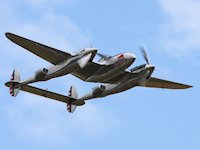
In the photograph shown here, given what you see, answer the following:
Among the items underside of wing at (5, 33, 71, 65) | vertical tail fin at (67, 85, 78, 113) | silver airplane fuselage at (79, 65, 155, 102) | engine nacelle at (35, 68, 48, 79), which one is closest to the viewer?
underside of wing at (5, 33, 71, 65)

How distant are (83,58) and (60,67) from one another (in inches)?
121

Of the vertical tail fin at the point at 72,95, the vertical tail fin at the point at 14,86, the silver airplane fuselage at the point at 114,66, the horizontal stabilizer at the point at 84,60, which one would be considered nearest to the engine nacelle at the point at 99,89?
the silver airplane fuselage at the point at 114,66

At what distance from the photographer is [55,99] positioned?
88000 mm

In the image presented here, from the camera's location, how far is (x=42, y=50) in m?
81.8

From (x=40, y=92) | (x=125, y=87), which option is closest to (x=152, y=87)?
(x=125, y=87)

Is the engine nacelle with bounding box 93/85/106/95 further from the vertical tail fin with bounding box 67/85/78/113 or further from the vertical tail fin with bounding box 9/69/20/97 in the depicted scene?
the vertical tail fin with bounding box 9/69/20/97

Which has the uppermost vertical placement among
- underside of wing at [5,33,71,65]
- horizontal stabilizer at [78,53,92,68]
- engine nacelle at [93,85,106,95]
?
underside of wing at [5,33,71,65]

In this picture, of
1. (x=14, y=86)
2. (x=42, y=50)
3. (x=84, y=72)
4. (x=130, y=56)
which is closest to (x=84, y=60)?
(x=130, y=56)

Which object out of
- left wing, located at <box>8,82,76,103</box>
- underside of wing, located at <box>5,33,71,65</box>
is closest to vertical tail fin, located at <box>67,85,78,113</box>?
left wing, located at <box>8,82,76,103</box>

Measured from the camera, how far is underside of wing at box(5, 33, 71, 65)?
8012cm

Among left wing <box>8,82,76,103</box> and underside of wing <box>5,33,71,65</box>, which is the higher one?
underside of wing <box>5,33,71,65</box>

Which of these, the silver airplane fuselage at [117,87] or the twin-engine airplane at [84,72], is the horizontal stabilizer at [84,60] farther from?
the silver airplane fuselage at [117,87]

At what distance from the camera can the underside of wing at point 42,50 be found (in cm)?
8012

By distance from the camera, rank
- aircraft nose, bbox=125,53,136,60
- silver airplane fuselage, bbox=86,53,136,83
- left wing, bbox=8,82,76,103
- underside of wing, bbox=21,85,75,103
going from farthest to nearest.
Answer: underside of wing, bbox=21,85,75,103 < left wing, bbox=8,82,76,103 < silver airplane fuselage, bbox=86,53,136,83 < aircraft nose, bbox=125,53,136,60
